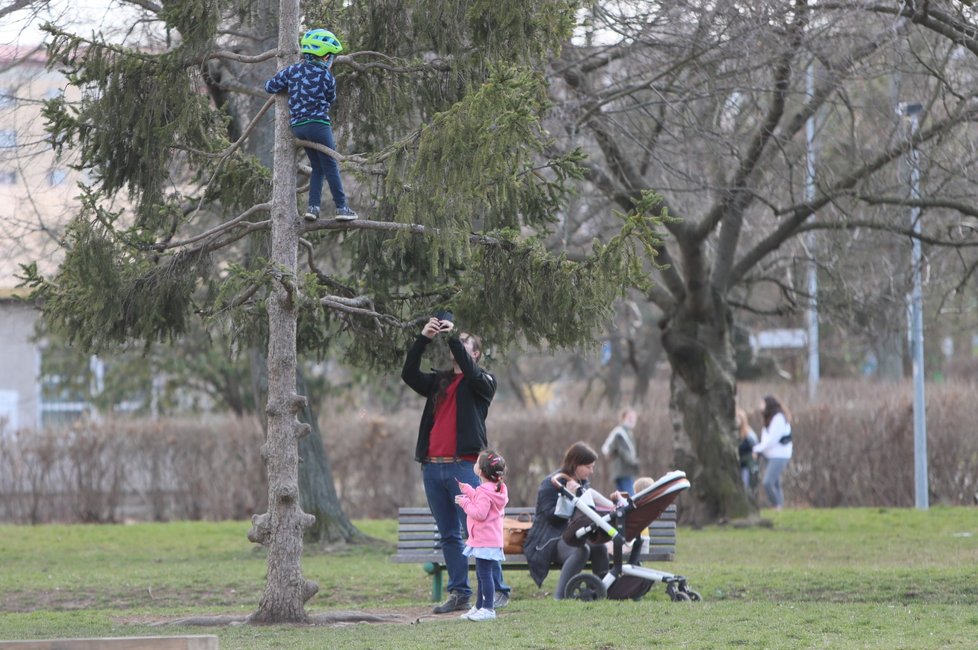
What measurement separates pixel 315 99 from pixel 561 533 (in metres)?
3.93

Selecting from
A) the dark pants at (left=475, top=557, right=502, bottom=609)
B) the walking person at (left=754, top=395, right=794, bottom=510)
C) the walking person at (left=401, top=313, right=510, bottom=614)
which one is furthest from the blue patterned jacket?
the walking person at (left=754, top=395, right=794, bottom=510)

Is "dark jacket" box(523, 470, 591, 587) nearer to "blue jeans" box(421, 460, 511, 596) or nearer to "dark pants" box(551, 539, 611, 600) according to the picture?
"dark pants" box(551, 539, 611, 600)

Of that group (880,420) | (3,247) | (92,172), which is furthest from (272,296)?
(880,420)

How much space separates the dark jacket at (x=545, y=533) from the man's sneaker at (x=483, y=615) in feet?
4.52

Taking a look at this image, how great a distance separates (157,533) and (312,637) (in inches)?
500

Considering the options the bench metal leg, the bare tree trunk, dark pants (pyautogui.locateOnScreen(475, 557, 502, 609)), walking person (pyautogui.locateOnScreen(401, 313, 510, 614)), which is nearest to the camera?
the bare tree trunk

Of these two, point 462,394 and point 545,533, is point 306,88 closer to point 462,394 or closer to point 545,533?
point 462,394

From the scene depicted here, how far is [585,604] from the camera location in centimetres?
1002

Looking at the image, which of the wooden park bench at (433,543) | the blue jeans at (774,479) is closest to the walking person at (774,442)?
the blue jeans at (774,479)

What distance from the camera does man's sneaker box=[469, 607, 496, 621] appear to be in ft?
30.6

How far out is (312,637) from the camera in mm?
8562

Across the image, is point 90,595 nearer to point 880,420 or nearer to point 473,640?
point 473,640

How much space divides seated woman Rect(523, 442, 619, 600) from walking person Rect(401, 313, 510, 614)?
0.99 m

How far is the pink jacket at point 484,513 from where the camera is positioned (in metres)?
9.27
